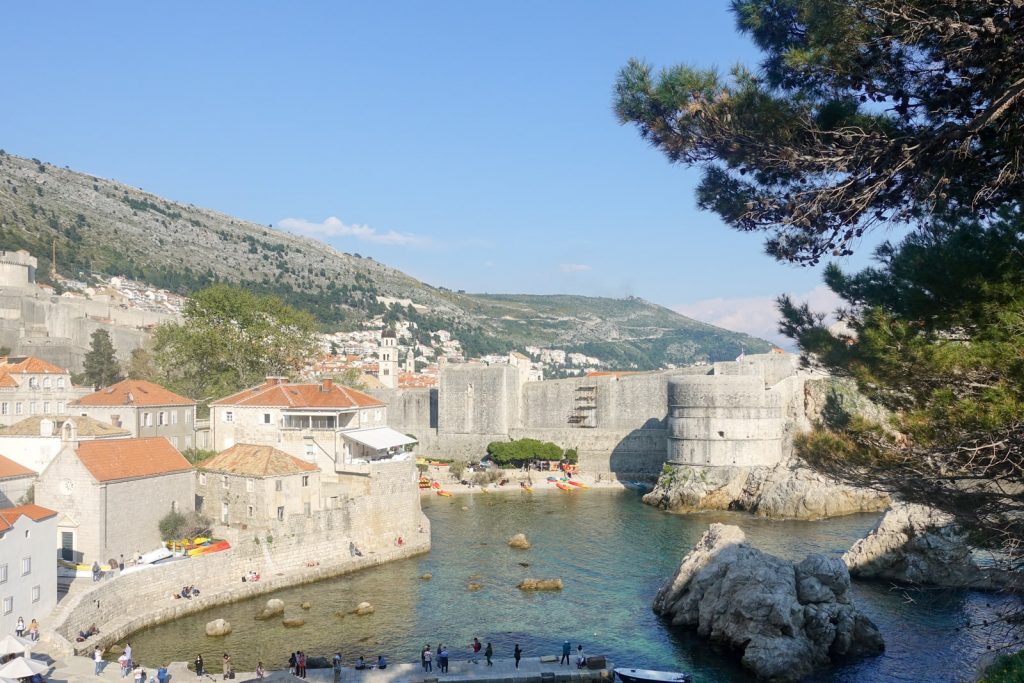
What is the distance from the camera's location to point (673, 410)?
4294 cm

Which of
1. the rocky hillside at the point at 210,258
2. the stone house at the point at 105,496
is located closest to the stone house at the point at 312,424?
the stone house at the point at 105,496

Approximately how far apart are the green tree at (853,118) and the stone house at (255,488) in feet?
63.0

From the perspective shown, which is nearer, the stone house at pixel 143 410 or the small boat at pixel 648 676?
the small boat at pixel 648 676

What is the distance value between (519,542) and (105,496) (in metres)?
14.0

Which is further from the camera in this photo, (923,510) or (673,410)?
(673,410)

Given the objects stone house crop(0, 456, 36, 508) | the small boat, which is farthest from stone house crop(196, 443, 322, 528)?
the small boat

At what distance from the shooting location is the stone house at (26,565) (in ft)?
56.7

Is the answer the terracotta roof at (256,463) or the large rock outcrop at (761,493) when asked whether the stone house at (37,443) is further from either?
the large rock outcrop at (761,493)

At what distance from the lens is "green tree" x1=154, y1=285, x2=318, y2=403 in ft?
144

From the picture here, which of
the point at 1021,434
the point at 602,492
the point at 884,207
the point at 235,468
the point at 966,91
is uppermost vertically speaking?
the point at 966,91

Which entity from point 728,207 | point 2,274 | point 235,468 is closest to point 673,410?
point 235,468

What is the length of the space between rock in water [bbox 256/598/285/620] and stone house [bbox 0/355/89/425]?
16910mm

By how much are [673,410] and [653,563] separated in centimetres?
1604

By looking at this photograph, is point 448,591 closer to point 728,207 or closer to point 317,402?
point 317,402
